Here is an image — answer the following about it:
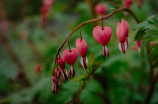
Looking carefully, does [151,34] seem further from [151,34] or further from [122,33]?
[122,33]

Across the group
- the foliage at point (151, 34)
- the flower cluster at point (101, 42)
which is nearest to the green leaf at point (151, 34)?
the foliage at point (151, 34)

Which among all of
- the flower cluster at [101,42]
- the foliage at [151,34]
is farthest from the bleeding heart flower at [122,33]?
the foliage at [151,34]

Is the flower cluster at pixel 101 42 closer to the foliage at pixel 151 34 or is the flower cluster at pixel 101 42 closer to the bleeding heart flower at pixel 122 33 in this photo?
the bleeding heart flower at pixel 122 33

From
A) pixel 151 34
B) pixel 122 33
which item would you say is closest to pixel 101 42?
pixel 122 33

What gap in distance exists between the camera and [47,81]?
1163 mm

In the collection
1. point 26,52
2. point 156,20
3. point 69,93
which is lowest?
point 26,52

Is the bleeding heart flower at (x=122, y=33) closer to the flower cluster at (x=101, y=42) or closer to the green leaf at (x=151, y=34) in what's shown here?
the flower cluster at (x=101, y=42)

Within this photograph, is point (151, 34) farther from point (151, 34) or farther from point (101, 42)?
point (101, 42)

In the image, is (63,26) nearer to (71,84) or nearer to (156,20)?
(71,84)

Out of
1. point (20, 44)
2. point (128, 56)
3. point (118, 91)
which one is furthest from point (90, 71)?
point (20, 44)

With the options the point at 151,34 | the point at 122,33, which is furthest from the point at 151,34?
the point at 122,33

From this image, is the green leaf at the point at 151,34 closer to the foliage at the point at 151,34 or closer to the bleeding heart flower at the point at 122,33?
the foliage at the point at 151,34

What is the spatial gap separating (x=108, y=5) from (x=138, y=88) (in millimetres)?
861

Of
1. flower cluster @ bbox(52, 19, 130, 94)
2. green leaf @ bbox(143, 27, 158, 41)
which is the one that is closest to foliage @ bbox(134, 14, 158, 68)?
green leaf @ bbox(143, 27, 158, 41)
